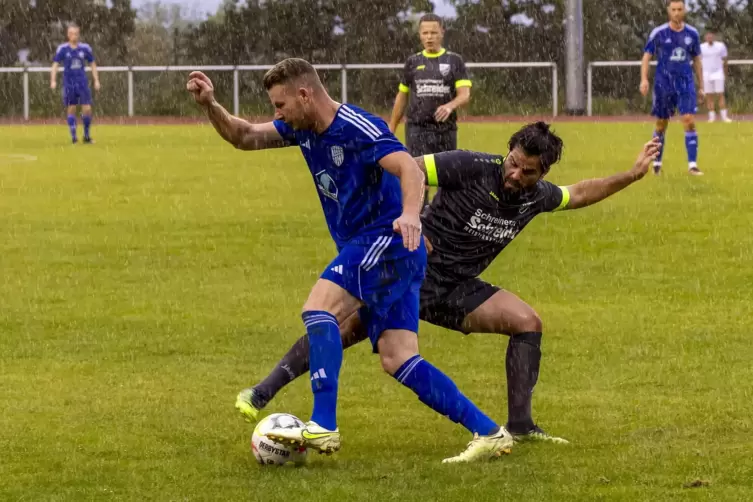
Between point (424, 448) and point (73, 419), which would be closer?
point (424, 448)

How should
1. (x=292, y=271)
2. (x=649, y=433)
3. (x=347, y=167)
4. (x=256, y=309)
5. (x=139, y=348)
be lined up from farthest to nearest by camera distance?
(x=292, y=271) < (x=256, y=309) < (x=139, y=348) < (x=649, y=433) < (x=347, y=167)

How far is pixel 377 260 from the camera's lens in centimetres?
585

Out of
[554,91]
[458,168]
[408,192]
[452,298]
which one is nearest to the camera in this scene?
[408,192]

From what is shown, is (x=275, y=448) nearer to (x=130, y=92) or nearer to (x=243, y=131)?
(x=243, y=131)

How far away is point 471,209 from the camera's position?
6.39m

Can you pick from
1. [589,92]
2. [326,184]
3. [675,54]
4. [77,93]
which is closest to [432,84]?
[675,54]

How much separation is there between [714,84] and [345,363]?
28.6 m

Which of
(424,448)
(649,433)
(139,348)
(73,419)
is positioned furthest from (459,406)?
(139,348)

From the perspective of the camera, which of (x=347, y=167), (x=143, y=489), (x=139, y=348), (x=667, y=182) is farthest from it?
(x=667, y=182)

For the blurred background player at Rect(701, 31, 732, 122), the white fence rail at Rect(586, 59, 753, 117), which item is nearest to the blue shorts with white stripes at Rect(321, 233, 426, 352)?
the blurred background player at Rect(701, 31, 732, 122)

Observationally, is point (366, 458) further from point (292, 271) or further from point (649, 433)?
point (292, 271)

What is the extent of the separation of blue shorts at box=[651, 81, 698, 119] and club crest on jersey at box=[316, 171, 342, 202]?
13680 millimetres

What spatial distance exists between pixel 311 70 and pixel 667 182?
13131mm

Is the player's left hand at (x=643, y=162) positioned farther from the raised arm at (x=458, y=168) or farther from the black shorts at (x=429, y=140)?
the black shorts at (x=429, y=140)
